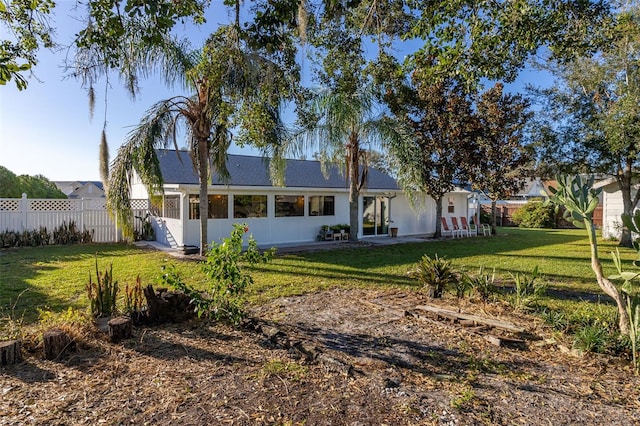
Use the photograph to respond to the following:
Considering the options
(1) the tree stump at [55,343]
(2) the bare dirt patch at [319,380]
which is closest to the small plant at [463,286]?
(2) the bare dirt patch at [319,380]

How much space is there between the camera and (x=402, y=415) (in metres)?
2.82

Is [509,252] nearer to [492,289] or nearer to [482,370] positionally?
[492,289]

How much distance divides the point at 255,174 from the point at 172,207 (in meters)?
3.51

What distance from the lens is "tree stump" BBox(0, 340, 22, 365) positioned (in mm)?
3592

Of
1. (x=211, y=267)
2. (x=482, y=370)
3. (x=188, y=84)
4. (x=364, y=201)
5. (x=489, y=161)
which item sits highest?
(x=188, y=84)

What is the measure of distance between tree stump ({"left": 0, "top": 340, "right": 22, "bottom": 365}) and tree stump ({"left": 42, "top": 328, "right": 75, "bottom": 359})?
8.5 inches

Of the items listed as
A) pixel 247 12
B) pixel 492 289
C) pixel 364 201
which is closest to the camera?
pixel 247 12

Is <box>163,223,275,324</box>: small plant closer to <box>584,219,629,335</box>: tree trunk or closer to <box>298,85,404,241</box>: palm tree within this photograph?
<box>584,219,629,335</box>: tree trunk

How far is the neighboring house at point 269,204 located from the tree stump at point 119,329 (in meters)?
7.13

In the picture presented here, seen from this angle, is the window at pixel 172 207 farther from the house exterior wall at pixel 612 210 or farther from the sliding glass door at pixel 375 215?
the house exterior wall at pixel 612 210

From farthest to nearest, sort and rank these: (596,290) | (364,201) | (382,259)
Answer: (364,201) < (382,259) < (596,290)

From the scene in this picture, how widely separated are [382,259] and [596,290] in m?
5.08

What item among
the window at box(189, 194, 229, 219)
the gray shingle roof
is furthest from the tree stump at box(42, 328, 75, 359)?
the window at box(189, 194, 229, 219)

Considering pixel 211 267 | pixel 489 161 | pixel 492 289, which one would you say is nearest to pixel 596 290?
pixel 492 289
